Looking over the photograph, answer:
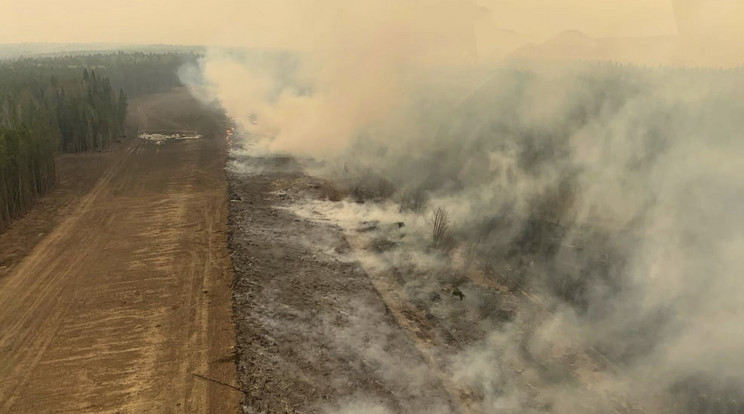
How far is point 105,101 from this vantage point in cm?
4769

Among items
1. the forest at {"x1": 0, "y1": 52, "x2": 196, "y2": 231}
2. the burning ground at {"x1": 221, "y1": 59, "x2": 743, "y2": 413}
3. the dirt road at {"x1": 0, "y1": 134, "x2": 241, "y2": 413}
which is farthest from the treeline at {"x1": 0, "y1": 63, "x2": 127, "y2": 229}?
the burning ground at {"x1": 221, "y1": 59, "x2": 743, "y2": 413}

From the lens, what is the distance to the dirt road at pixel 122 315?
12320mm

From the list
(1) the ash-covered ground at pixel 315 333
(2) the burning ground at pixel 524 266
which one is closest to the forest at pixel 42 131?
(2) the burning ground at pixel 524 266

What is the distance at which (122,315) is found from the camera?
15672 millimetres

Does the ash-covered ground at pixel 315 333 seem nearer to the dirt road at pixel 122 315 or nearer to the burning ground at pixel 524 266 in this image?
the burning ground at pixel 524 266

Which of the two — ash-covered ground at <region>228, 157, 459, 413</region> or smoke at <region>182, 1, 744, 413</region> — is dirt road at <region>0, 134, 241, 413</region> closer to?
ash-covered ground at <region>228, 157, 459, 413</region>

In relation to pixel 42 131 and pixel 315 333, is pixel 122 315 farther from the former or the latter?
pixel 42 131

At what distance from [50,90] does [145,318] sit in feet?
164

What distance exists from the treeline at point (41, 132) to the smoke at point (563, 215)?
1357cm

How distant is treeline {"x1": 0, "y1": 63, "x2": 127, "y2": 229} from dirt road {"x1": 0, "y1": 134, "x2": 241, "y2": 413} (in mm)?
2889

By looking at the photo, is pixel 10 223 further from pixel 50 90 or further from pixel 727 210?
pixel 50 90

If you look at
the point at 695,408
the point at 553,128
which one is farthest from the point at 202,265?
the point at 553,128

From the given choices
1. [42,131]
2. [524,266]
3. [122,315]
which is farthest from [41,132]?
[524,266]

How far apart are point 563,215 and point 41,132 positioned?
1162 inches
